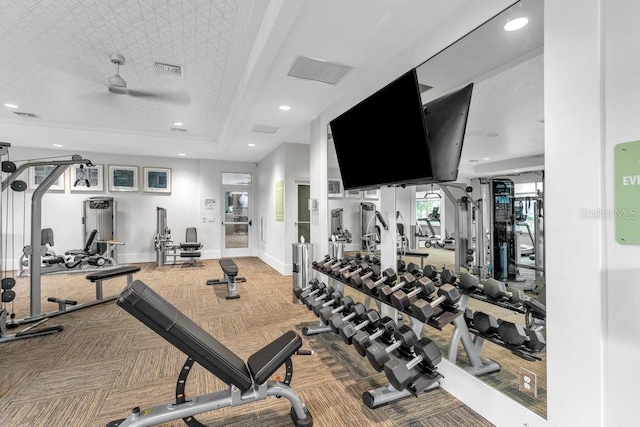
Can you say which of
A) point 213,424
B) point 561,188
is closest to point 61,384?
point 213,424

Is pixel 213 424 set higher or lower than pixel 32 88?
lower

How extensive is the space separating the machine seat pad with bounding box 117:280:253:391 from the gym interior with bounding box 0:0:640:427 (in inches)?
0.5

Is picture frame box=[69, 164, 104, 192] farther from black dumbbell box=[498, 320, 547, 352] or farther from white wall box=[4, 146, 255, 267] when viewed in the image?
black dumbbell box=[498, 320, 547, 352]

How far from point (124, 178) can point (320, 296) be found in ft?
22.6

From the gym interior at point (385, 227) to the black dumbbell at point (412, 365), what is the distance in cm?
1

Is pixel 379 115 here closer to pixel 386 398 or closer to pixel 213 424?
pixel 386 398

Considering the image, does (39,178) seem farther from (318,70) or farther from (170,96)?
(318,70)

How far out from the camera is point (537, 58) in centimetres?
162

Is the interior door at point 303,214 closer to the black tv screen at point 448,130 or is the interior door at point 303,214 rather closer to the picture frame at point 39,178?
the black tv screen at point 448,130

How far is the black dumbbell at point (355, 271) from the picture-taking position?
9.75 feet

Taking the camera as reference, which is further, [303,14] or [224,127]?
[224,127]

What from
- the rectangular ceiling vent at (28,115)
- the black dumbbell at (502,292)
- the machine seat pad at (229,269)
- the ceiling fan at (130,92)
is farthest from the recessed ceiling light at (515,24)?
the rectangular ceiling vent at (28,115)

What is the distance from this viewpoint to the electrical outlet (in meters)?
1.62

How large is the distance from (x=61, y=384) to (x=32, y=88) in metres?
4.24
